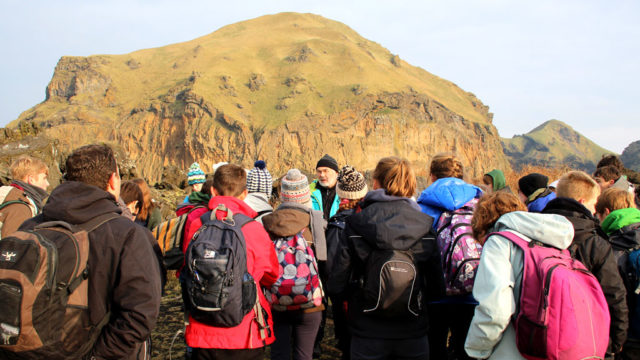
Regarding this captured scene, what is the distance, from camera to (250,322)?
2750mm

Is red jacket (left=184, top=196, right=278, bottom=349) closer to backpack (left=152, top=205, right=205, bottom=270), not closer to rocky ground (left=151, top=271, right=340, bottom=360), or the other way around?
backpack (left=152, top=205, right=205, bottom=270)

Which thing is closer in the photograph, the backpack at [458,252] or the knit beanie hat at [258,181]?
the backpack at [458,252]

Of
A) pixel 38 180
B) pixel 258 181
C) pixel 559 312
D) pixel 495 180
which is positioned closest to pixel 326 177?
pixel 258 181

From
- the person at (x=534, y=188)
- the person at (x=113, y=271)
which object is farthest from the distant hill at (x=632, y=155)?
the person at (x=113, y=271)

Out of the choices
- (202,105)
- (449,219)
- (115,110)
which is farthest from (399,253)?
(115,110)

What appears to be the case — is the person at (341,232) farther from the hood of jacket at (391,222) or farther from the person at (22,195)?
the person at (22,195)

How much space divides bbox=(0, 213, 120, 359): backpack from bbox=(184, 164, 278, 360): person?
67 cm

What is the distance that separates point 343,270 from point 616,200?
108 inches

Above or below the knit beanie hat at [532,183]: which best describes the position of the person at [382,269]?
below

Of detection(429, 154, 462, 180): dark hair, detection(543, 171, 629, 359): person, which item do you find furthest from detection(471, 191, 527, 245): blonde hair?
detection(429, 154, 462, 180): dark hair

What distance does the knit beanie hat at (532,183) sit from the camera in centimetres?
454

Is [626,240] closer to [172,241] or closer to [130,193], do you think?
[172,241]

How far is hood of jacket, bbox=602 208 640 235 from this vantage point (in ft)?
11.8

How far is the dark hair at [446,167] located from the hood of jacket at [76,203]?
2656mm
